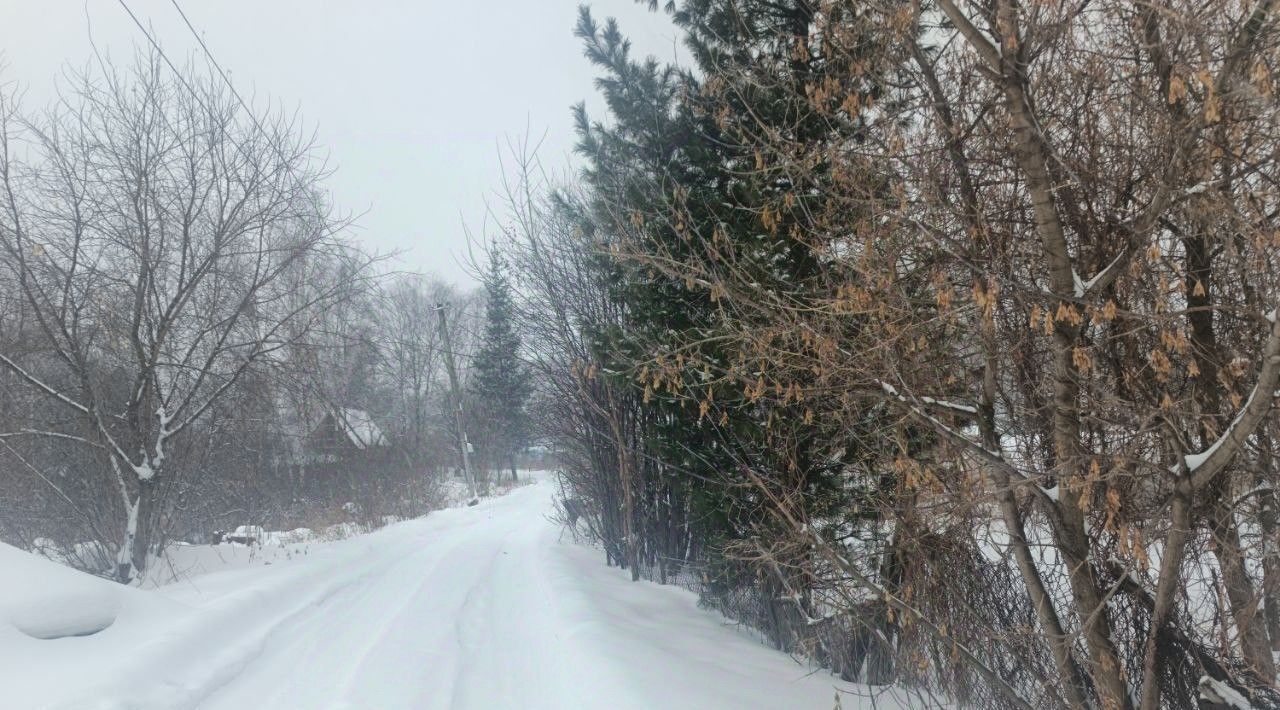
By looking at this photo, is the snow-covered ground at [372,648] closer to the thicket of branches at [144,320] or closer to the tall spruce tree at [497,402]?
the thicket of branches at [144,320]

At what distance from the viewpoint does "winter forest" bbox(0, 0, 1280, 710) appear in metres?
3.43

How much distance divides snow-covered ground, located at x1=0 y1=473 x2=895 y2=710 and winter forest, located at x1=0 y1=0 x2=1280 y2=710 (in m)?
0.09

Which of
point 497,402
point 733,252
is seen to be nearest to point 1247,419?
point 733,252

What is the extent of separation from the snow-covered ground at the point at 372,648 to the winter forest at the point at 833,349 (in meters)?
0.09

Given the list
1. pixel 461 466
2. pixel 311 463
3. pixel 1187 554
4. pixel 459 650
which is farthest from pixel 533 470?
pixel 1187 554

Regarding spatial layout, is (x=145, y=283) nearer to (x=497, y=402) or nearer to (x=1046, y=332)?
(x=1046, y=332)

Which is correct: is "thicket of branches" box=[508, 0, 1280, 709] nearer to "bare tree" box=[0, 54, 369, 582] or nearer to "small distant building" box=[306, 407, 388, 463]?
"bare tree" box=[0, 54, 369, 582]

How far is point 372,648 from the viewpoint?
6297 mm

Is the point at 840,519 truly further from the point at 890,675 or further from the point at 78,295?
the point at 78,295

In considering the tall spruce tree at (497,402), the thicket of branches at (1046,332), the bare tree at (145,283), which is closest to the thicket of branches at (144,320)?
the bare tree at (145,283)

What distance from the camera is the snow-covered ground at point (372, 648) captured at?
4.88 m

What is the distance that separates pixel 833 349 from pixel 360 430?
78.4ft

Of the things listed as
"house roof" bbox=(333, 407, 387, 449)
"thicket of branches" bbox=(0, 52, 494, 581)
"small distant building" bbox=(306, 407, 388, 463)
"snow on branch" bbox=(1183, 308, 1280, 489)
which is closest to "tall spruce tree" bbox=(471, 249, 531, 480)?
"house roof" bbox=(333, 407, 387, 449)

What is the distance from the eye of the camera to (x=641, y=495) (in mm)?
10086
